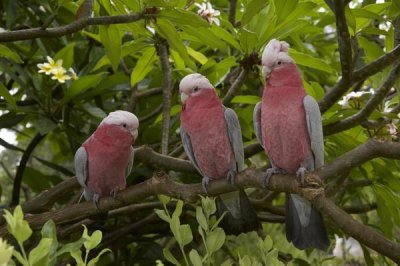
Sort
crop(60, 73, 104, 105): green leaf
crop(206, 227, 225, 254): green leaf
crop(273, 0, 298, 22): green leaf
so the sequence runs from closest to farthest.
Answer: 1. crop(206, 227, 225, 254): green leaf
2. crop(273, 0, 298, 22): green leaf
3. crop(60, 73, 104, 105): green leaf

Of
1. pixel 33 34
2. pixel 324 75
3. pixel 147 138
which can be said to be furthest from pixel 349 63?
pixel 324 75

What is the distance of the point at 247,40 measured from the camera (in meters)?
1.57

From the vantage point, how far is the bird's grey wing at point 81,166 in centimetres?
162

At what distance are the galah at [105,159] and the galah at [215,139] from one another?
0.17 m

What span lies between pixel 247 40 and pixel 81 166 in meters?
0.58

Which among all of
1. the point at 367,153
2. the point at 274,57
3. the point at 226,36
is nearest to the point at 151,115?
the point at 226,36

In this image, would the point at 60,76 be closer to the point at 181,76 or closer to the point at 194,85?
the point at 181,76

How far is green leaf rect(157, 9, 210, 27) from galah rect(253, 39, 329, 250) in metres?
0.18

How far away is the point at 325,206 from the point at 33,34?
799mm

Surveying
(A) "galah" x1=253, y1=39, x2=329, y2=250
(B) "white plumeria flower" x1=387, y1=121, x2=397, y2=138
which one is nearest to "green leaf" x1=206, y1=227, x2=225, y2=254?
(A) "galah" x1=253, y1=39, x2=329, y2=250

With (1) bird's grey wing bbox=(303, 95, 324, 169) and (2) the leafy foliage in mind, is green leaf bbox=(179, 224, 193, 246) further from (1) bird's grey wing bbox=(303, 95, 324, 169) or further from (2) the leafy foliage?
(1) bird's grey wing bbox=(303, 95, 324, 169)

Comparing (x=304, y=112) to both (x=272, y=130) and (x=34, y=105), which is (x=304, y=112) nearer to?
(x=272, y=130)

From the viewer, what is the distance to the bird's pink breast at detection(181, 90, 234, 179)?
1.52m

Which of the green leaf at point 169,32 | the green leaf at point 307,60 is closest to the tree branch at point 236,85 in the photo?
the green leaf at point 307,60
